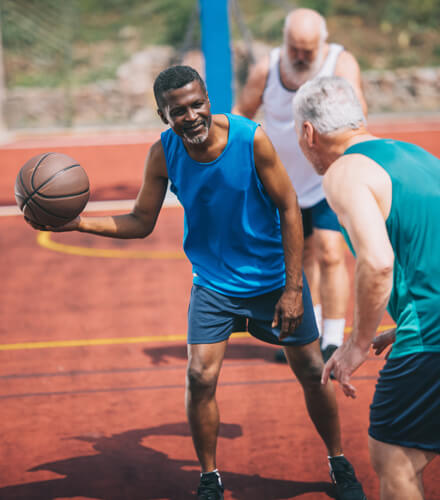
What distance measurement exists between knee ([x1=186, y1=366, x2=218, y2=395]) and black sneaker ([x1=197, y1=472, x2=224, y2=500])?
406 mm

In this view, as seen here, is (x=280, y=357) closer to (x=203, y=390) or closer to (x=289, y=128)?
(x=289, y=128)

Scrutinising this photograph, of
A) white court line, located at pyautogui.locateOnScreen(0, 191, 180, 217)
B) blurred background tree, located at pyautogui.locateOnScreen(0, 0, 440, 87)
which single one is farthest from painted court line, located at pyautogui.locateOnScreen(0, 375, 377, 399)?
blurred background tree, located at pyautogui.locateOnScreen(0, 0, 440, 87)

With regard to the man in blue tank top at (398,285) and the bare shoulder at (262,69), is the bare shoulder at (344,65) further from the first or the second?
the man in blue tank top at (398,285)

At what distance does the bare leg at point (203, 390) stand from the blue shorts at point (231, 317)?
0.05 m

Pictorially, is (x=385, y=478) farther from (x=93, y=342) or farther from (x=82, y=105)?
(x=82, y=105)

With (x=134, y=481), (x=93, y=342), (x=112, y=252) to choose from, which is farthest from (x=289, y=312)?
(x=112, y=252)

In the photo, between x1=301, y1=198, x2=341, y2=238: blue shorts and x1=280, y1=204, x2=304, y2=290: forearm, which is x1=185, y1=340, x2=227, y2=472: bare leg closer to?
x1=280, y1=204, x2=304, y2=290: forearm

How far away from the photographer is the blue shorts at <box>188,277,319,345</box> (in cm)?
314

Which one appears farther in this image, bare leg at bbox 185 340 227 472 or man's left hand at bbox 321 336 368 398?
bare leg at bbox 185 340 227 472

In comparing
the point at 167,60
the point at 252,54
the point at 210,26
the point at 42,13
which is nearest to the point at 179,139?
the point at 210,26

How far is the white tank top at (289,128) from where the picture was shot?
4.56 metres

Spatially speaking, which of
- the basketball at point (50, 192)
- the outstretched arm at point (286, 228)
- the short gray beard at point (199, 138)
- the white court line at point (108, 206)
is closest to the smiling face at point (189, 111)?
the short gray beard at point (199, 138)

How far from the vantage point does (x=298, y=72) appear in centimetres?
450

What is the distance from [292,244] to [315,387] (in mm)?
680
